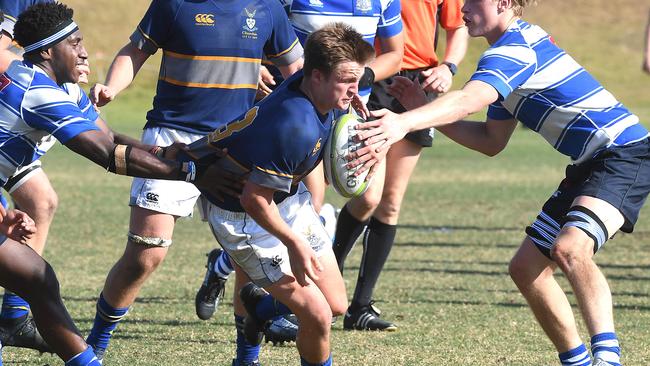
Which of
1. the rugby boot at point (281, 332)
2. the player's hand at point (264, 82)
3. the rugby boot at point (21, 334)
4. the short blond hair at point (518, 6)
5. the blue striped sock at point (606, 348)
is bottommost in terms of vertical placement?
the rugby boot at point (281, 332)

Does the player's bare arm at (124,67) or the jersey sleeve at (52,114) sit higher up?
the jersey sleeve at (52,114)

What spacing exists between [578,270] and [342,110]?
3.86 ft

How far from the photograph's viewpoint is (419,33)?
7160mm

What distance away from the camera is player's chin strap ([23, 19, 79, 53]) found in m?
4.86

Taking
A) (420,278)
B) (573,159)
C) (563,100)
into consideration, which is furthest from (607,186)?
(420,278)

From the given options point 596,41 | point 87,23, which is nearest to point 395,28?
point 87,23

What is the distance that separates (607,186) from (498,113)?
783 mm

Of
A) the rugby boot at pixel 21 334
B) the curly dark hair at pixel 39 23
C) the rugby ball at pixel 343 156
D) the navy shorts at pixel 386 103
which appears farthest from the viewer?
the navy shorts at pixel 386 103

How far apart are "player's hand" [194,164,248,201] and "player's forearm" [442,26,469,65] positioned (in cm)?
257

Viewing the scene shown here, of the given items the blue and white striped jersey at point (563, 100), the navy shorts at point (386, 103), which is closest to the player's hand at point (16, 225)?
the blue and white striped jersey at point (563, 100)

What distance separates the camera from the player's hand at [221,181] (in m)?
4.76

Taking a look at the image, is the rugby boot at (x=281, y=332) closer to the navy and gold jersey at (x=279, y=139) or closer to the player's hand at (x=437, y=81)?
the player's hand at (x=437, y=81)

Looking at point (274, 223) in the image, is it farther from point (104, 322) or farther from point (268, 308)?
point (104, 322)

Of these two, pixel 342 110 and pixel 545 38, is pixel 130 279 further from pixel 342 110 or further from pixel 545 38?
pixel 545 38
